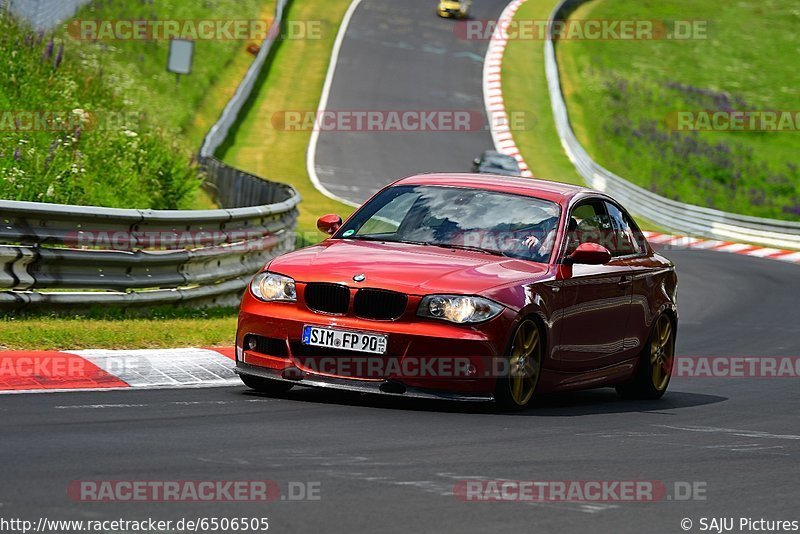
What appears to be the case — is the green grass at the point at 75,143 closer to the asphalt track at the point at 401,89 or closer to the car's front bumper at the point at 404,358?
the car's front bumper at the point at 404,358

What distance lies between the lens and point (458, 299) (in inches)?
350

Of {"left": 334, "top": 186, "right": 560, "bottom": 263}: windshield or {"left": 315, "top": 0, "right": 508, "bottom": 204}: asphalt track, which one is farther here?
{"left": 315, "top": 0, "right": 508, "bottom": 204}: asphalt track

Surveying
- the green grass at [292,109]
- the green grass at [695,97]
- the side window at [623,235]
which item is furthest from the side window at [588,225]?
the green grass at [695,97]

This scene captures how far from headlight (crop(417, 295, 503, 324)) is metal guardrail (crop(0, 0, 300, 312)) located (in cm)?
425

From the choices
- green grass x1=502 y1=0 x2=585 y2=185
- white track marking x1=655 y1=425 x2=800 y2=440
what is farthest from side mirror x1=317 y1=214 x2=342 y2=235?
green grass x1=502 y1=0 x2=585 y2=185

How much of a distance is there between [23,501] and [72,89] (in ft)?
48.3

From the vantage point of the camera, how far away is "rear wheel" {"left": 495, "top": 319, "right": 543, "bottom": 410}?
29.8 feet

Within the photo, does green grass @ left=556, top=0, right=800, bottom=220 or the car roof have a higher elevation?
the car roof

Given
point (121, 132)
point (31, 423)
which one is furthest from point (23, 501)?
point (121, 132)

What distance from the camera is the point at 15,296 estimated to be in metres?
11.7

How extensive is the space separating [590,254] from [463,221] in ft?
3.01

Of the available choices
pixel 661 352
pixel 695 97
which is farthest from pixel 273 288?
pixel 695 97

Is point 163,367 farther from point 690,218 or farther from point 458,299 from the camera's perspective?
point 690,218

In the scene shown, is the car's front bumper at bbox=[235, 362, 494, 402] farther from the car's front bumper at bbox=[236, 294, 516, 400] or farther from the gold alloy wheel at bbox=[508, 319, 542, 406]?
the gold alloy wheel at bbox=[508, 319, 542, 406]
